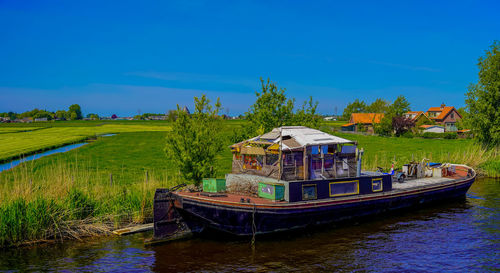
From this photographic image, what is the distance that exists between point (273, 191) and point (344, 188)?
14.5 ft

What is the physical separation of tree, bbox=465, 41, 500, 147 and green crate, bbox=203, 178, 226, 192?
119 feet

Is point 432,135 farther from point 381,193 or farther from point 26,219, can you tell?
point 26,219

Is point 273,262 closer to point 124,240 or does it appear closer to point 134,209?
point 124,240

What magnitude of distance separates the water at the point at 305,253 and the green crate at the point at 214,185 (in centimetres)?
280

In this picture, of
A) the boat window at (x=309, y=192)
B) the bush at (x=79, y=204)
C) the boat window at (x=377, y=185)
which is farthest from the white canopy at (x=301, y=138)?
the bush at (x=79, y=204)

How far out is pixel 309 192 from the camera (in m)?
17.9

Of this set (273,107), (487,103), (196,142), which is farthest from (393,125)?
(196,142)

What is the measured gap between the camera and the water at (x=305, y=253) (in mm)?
14156

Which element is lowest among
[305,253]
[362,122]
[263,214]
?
[305,253]

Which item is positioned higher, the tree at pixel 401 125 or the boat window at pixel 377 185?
the tree at pixel 401 125

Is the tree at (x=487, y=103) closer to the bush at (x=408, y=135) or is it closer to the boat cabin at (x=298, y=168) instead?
the boat cabin at (x=298, y=168)

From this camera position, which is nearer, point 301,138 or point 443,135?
point 301,138

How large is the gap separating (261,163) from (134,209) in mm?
7285

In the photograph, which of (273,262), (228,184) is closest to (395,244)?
(273,262)
